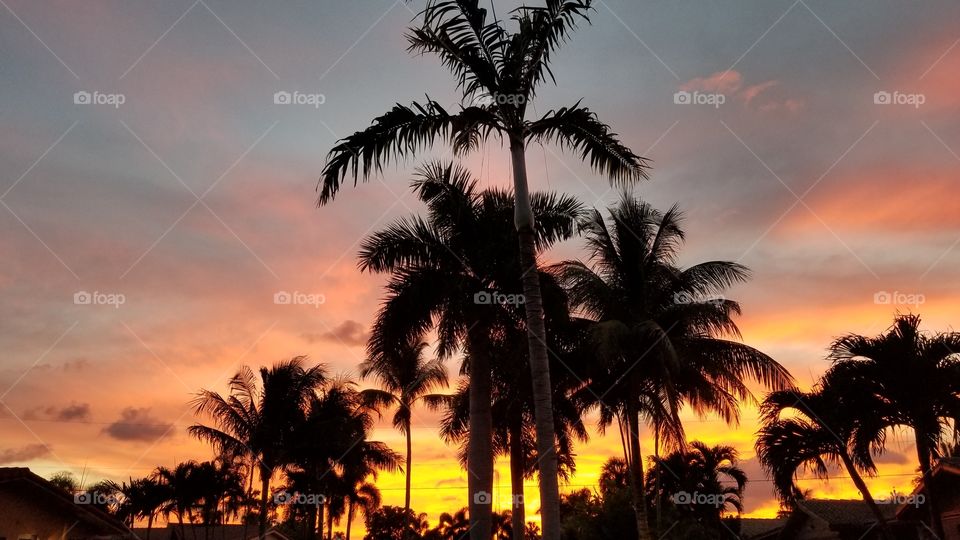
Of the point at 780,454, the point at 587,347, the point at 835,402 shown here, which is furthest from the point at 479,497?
the point at 835,402

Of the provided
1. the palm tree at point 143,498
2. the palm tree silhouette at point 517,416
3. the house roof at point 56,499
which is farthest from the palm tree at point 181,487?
the house roof at point 56,499

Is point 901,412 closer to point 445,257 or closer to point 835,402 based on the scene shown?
point 835,402

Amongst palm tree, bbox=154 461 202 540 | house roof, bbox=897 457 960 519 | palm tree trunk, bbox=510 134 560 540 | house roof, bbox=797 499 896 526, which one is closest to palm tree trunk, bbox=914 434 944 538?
house roof, bbox=897 457 960 519

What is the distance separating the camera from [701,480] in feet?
105

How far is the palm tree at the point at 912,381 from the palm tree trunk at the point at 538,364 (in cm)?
911

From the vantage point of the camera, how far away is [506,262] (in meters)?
19.8

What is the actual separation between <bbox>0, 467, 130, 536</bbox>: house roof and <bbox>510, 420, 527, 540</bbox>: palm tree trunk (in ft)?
44.0

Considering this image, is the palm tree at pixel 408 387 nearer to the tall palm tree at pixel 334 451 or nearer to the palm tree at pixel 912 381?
the tall palm tree at pixel 334 451

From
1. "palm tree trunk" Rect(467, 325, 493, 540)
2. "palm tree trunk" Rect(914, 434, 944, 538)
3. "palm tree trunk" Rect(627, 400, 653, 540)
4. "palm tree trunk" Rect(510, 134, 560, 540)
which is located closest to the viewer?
"palm tree trunk" Rect(510, 134, 560, 540)

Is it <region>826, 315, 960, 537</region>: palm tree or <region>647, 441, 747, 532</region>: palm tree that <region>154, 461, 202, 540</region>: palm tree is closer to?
<region>647, 441, 747, 532</region>: palm tree

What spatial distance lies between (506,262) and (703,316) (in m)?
7.56

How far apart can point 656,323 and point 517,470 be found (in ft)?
28.8

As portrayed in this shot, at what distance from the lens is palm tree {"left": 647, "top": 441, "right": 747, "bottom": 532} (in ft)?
102

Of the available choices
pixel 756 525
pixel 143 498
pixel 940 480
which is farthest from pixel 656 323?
pixel 143 498
